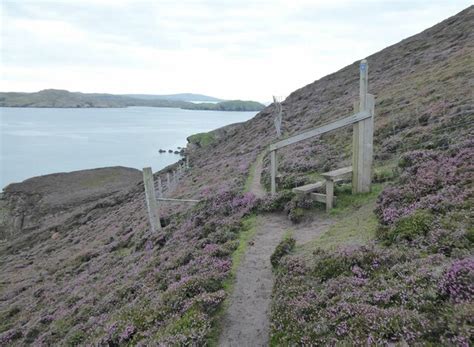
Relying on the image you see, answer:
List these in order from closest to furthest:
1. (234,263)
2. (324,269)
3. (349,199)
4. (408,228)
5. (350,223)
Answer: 1. (324,269)
2. (408,228)
3. (234,263)
4. (350,223)
5. (349,199)

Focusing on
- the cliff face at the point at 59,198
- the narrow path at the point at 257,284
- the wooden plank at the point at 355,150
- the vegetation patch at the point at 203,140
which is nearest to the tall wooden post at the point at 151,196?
the narrow path at the point at 257,284

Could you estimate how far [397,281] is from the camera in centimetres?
496

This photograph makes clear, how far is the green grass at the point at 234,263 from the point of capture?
5.76 m

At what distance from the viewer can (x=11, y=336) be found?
10523 mm

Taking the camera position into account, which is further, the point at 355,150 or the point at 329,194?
the point at 355,150

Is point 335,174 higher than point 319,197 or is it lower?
higher

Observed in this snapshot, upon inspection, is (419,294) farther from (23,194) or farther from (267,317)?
(23,194)

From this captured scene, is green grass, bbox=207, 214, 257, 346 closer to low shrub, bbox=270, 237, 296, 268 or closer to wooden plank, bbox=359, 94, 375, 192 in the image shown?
low shrub, bbox=270, 237, 296, 268

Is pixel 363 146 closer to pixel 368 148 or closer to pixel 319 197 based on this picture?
pixel 368 148

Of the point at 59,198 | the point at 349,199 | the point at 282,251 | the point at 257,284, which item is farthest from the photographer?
the point at 59,198

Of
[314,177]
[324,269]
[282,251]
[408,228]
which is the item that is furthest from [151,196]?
[408,228]

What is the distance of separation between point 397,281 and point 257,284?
9.67ft

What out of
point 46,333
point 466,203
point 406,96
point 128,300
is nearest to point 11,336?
point 46,333

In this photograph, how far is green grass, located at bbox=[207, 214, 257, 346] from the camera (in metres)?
5.76
